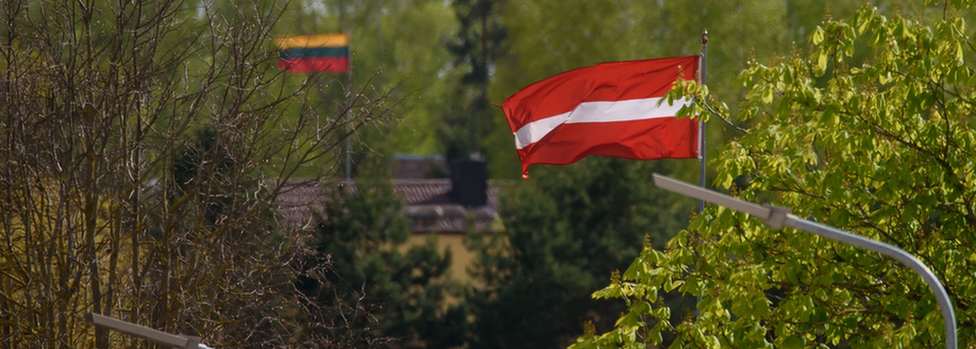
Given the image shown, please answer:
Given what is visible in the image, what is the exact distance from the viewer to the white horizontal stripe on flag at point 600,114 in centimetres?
1167

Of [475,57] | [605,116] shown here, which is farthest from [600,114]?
[475,57]

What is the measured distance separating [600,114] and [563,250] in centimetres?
1624

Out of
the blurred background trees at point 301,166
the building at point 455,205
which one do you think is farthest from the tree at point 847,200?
the building at point 455,205

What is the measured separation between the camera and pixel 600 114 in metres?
11.8

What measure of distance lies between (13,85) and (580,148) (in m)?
5.96

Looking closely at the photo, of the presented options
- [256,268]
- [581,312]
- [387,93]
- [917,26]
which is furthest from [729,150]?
A: [581,312]

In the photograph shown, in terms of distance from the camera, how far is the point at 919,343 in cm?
864

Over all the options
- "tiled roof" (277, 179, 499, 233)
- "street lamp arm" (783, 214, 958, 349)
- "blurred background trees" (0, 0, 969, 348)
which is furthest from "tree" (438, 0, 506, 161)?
"street lamp arm" (783, 214, 958, 349)

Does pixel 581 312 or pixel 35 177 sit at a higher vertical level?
pixel 35 177

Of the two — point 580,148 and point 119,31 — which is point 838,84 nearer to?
point 580,148

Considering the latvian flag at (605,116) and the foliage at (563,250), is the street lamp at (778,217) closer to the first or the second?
the latvian flag at (605,116)

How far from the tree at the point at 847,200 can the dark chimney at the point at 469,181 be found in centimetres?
2811

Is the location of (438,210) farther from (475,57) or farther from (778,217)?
(778,217)

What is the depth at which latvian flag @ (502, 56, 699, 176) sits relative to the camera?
1164 centimetres
